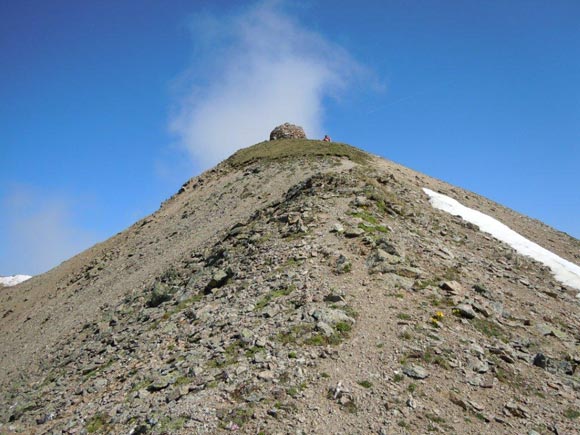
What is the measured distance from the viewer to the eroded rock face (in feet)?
186

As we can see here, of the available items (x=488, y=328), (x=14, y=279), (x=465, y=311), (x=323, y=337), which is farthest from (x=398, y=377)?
(x=14, y=279)

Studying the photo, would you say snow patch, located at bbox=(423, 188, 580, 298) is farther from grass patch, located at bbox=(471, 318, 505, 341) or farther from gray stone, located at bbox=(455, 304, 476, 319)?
gray stone, located at bbox=(455, 304, 476, 319)

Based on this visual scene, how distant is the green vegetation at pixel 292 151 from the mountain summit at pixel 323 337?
1379 centimetres

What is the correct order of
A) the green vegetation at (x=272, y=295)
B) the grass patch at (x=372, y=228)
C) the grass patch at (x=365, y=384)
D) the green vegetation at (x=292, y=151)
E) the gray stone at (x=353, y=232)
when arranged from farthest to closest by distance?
the green vegetation at (x=292, y=151) → the grass patch at (x=372, y=228) → the gray stone at (x=353, y=232) → the green vegetation at (x=272, y=295) → the grass patch at (x=365, y=384)

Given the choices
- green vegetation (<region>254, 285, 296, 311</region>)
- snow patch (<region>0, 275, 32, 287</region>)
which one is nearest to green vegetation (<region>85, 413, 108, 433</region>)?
green vegetation (<region>254, 285, 296, 311</region>)

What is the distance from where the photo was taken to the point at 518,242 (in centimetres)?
2909

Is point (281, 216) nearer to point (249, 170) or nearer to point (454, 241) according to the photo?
point (454, 241)

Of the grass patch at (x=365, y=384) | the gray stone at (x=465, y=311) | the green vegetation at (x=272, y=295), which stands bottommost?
the grass patch at (x=365, y=384)

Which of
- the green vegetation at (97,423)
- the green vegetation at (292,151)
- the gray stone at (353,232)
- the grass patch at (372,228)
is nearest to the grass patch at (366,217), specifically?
the grass patch at (372,228)

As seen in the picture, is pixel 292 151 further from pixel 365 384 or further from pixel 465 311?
pixel 365 384

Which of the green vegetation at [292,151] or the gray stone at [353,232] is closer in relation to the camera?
the gray stone at [353,232]

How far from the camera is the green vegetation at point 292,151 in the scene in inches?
1741

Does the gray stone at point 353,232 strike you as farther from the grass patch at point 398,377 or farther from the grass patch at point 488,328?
the grass patch at point 398,377

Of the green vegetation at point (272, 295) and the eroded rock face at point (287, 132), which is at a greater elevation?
the eroded rock face at point (287, 132)
